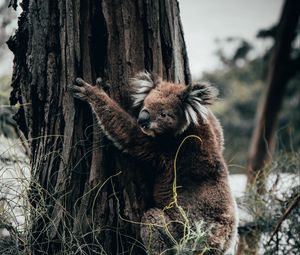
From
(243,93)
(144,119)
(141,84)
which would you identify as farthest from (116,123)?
(243,93)

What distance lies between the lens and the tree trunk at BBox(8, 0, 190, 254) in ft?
10.9

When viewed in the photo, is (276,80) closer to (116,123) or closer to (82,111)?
(116,123)

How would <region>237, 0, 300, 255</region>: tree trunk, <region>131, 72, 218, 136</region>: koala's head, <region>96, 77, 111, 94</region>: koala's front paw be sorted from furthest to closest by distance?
<region>237, 0, 300, 255</region>: tree trunk → <region>131, 72, 218, 136</region>: koala's head → <region>96, 77, 111, 94</region>: koala's front paw

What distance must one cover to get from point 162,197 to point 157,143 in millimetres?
400

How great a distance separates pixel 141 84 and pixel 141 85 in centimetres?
1

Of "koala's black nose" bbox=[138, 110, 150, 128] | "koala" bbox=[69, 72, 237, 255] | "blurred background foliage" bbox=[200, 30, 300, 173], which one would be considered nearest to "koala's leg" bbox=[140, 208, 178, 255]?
"koala" bbox=[69, 72, 237, 255]

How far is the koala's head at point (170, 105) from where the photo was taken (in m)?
3.76

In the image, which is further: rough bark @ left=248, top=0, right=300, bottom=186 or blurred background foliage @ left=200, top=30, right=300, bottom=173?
blurred background foliage @ left=200, top=30, right=300, bottom=173

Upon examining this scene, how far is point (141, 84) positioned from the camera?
363 centimetres

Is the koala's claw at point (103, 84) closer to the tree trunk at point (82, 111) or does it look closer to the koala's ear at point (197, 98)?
the tree trunk at point (82, 111)

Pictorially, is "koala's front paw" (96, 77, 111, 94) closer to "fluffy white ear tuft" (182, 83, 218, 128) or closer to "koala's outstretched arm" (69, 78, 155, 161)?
"koala's outstretched arm" (69, 78, 155, 161)

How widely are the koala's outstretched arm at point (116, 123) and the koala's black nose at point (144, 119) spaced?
0.09 m

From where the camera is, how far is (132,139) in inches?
144

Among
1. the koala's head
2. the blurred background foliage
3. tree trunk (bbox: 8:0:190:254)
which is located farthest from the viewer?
the blurred background foliage
